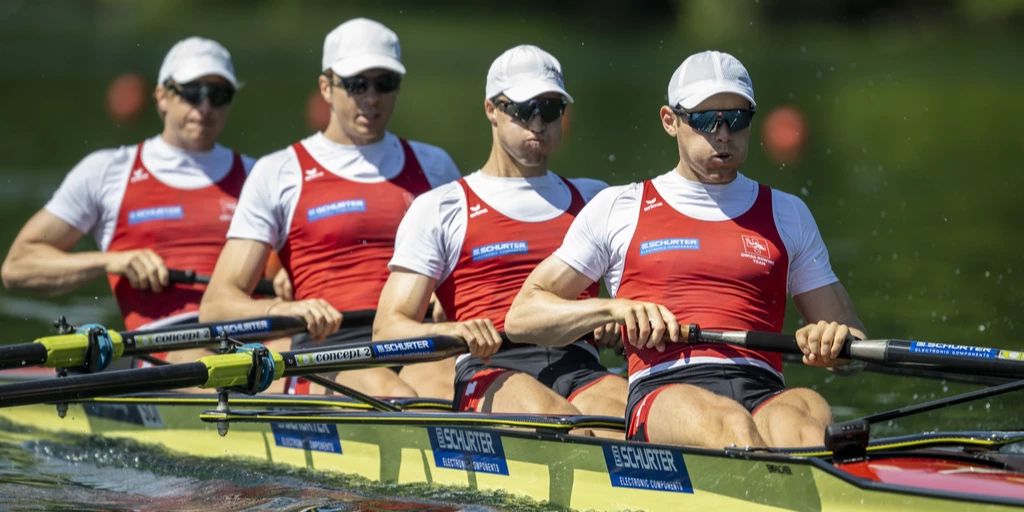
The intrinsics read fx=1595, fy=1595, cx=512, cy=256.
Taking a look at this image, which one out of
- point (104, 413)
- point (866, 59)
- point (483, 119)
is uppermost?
point (866, 59)

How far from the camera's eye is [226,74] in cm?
1031

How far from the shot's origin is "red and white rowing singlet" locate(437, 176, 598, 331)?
8.09m

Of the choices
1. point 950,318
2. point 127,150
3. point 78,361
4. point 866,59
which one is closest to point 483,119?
point 866,59

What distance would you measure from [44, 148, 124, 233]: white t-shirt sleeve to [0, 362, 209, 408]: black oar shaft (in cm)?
346

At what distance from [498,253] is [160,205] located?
3.12m

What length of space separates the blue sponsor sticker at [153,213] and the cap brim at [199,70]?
82 centimetres

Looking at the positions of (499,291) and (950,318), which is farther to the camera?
(950,318)

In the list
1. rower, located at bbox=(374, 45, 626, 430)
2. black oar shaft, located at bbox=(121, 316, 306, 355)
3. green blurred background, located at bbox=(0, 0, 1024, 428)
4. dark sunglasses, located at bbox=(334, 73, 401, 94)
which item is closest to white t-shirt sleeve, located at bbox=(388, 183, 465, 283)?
rower, located at bbox=(374, 45, 626, 430)

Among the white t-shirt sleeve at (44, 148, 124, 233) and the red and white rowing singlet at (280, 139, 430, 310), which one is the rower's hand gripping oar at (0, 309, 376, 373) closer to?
the red and white rowing singlet at (280, 139, 430, 310)

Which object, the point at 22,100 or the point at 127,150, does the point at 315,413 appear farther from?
the point at 22,100

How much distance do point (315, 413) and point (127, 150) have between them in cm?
337

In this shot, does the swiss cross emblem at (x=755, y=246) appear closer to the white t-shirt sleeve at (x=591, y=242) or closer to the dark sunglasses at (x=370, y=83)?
the white t-shirt sleeve at (x=591, y=242)

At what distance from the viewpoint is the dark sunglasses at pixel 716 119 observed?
691cm

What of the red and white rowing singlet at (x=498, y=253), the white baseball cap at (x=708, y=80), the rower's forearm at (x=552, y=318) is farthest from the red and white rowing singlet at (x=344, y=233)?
the white baseball cap at (x=708, y=80)
